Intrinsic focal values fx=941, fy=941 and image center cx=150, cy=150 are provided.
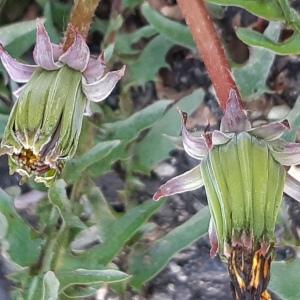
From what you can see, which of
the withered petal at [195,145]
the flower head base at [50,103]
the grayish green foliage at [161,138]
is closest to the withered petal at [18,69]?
the flower head base at [50,103]

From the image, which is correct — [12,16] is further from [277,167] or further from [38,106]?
[277,167]

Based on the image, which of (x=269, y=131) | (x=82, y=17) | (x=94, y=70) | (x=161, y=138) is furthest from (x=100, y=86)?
(x=161, y=138)

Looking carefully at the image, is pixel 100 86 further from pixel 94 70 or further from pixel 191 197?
pixel 191 197

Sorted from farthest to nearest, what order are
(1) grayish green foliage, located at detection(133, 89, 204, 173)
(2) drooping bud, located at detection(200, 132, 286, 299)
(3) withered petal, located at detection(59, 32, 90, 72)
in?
(1) grayish green foliage, located at detection(133, 89, 204, 173) → (3) withered petal, located at detection(59, 32, 90, 72) → (2) drooping bud, located at detection(200, 132, 286, 299)

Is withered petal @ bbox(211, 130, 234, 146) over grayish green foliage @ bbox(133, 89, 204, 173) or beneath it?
over

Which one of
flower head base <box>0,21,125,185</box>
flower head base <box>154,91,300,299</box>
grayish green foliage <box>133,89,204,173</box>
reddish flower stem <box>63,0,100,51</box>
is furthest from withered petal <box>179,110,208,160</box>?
grayish green foliage <box>133,89,204,173</box>

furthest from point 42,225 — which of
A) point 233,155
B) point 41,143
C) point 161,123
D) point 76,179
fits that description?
point 233,155

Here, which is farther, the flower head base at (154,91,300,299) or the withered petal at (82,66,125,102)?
the withered petal at (82,66,125,102)

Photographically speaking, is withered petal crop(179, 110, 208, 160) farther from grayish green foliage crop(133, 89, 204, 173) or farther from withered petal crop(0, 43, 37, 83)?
grayish green foliage crop(133, 89, 204, 173)
